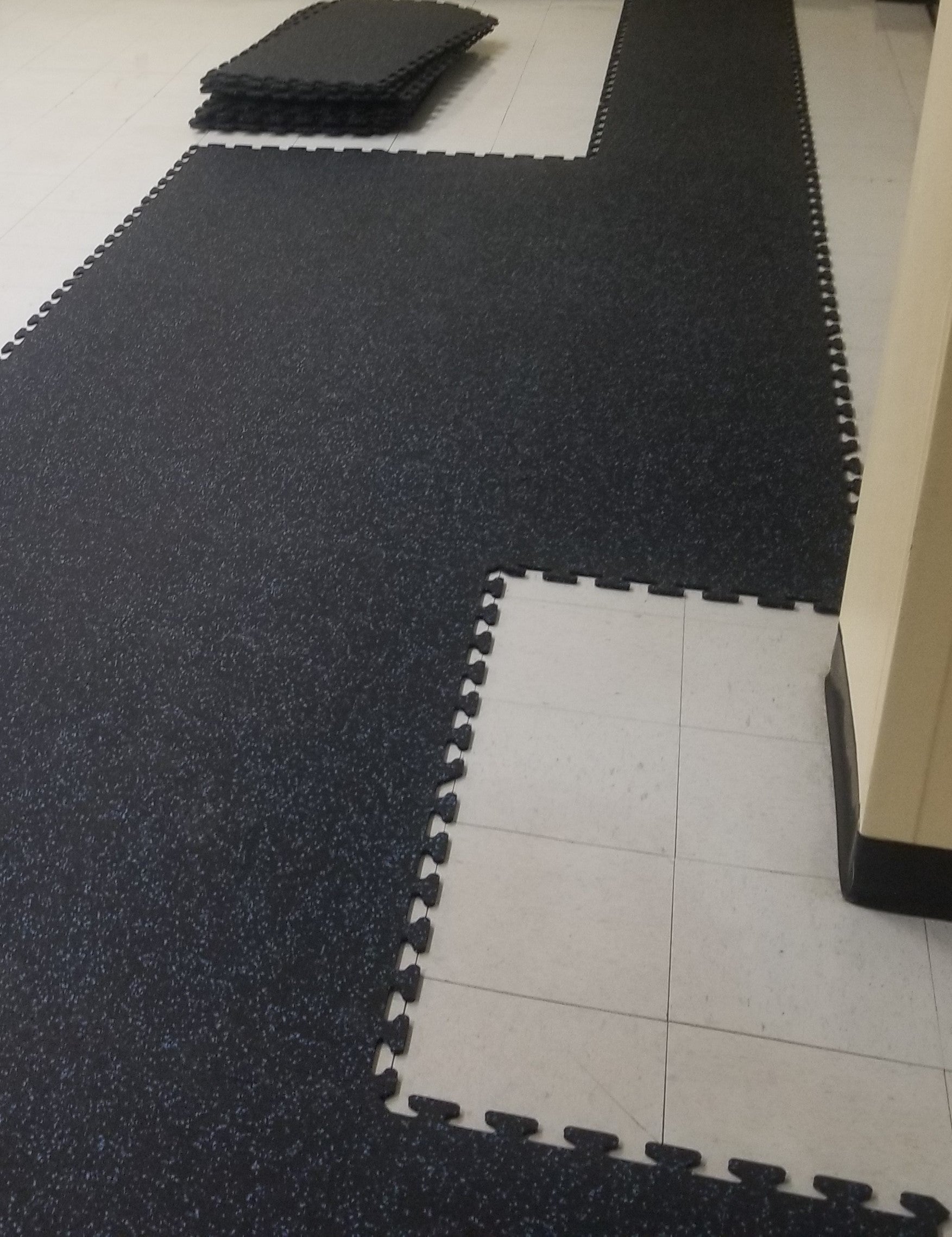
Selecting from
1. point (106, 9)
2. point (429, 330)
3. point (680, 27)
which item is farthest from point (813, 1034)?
point (106, 9)

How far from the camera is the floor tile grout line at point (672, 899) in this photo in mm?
1488

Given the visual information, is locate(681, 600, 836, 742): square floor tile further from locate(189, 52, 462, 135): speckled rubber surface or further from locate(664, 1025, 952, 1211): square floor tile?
locate(189, 52, 462, 135): speckled rubber surface

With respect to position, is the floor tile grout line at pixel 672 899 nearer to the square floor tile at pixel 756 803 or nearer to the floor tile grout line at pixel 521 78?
the square floor tile at pixel 756 803

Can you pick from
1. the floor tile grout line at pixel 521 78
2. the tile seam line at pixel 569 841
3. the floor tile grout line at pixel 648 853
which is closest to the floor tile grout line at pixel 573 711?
the floor tile grout line at pixel 648 853

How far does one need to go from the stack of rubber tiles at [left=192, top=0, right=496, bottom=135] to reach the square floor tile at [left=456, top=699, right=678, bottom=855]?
2783 mm

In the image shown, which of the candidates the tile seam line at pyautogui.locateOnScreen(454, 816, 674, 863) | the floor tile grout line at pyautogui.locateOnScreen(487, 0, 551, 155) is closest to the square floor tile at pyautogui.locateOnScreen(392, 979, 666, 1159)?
the tile seam line at pyautogui.locateOnScreen(454, 816, 674, 863)

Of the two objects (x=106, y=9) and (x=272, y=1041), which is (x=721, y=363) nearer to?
(x=272, y=1041)

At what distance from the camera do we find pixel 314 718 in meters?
1.98

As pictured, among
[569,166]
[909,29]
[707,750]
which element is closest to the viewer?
[707,750]

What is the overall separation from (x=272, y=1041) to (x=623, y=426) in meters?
1.58

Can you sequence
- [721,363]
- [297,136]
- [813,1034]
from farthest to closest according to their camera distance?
1. [297,136]
2. [721,363]
3. [813,1034]

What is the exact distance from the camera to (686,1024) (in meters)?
1.55

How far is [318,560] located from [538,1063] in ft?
3.63

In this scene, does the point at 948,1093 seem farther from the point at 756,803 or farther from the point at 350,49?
the point at 350,49
